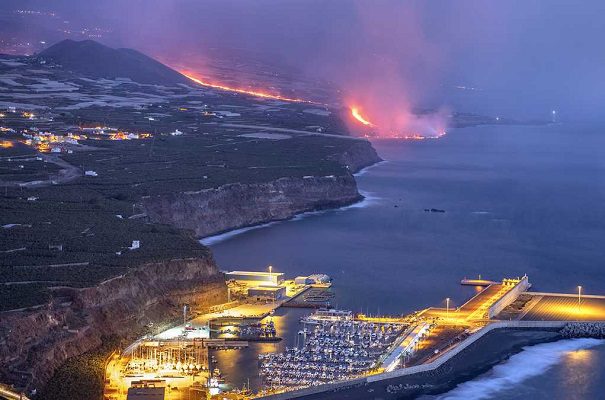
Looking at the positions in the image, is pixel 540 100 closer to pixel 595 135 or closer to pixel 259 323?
pixel 595 135

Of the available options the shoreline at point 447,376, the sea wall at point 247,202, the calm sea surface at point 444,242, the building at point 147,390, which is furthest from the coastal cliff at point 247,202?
the building at point 147,390

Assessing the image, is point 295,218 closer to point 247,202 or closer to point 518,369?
→ point 247,202

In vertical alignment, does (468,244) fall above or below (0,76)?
below

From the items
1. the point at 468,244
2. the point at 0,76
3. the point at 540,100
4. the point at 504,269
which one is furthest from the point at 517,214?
the point at 540,100

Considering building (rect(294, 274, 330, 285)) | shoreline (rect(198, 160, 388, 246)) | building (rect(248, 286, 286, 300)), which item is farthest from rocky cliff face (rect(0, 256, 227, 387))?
shoreline (rect(198, 160, 388, 246))

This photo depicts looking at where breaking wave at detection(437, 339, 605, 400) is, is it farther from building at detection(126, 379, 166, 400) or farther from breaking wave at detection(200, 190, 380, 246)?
breaking wave at detection(200, 190, 380, 246)
